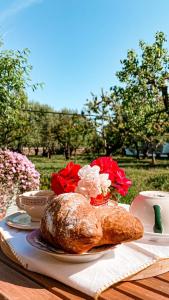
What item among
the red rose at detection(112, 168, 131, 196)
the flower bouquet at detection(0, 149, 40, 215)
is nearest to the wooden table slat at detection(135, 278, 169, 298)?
the red rose at detection(112, 168, 131, 196)

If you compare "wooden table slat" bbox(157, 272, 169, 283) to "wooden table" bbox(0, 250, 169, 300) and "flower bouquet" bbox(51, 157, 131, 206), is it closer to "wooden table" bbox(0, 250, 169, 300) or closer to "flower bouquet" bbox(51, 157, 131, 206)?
"wooden table" bbox(0, 250, 169, 300)

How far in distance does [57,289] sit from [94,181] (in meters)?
0.43

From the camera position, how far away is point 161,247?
122cm

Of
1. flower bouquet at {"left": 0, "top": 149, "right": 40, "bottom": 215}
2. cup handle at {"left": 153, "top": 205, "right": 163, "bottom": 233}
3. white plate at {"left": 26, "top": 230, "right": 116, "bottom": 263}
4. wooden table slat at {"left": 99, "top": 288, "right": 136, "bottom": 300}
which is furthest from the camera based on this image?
flower bouquet at {"left": 0, "top": 149, "right": 40, "bottom": 215}

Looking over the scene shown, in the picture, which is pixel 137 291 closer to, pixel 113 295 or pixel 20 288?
pixel 113 295

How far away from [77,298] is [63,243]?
0.16 metres

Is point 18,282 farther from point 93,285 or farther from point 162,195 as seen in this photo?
point 162,195

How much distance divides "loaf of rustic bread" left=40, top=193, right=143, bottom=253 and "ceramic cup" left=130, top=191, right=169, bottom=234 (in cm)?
16

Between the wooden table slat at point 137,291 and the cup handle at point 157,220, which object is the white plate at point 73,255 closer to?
the wooden table slat at point 137,291

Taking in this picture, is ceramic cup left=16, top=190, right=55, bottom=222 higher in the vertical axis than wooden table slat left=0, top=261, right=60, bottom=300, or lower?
higher

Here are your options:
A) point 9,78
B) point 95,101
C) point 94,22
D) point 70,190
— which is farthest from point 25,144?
point 70,190

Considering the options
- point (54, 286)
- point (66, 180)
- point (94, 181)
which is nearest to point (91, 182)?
point (94, 181)

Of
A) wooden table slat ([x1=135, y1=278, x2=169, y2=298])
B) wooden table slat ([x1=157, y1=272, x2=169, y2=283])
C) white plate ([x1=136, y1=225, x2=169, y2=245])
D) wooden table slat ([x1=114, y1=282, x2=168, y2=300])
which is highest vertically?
white plate ([x1=136, y1=225, x2=169, y2=245])

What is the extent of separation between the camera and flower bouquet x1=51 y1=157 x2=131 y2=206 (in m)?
1.28
